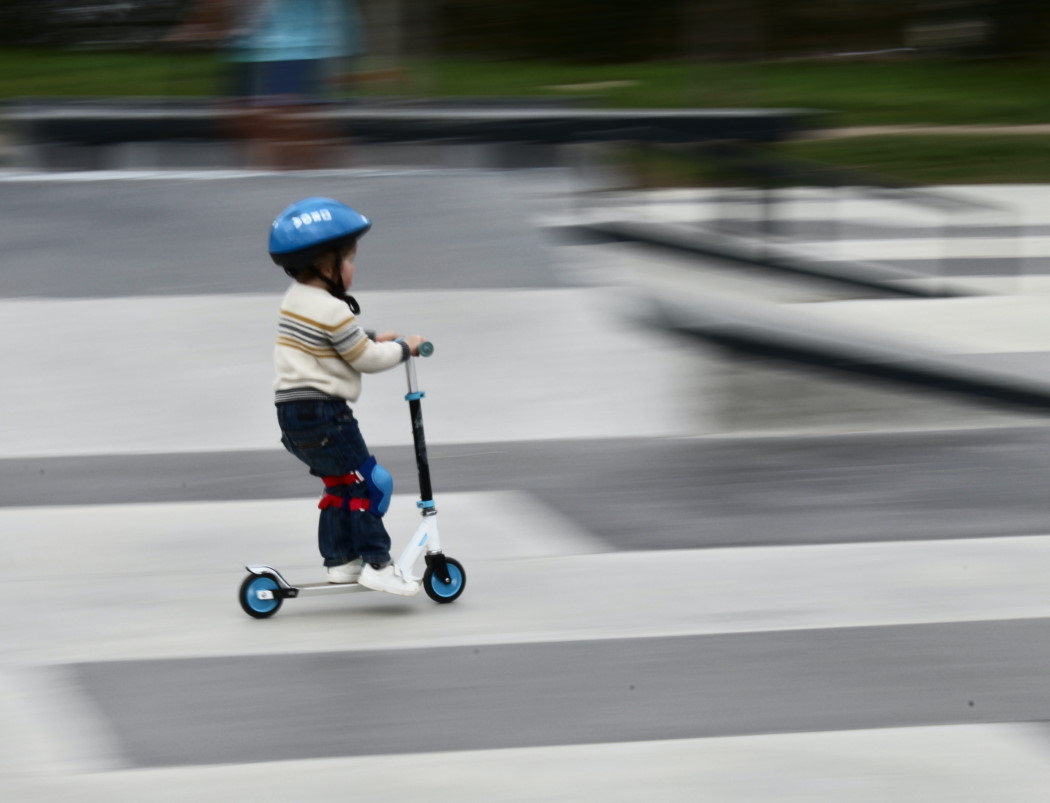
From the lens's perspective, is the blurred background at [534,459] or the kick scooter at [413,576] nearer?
the blurred background at [534,459]

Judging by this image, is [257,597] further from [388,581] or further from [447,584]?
[447,584]

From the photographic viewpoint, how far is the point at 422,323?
9.28 m

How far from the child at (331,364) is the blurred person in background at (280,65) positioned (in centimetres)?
679

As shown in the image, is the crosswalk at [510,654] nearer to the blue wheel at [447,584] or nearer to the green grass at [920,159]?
the blue wheel at [447,584]

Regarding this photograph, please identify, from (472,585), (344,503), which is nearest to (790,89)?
(472,585)

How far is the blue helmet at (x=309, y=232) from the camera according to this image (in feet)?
15.9

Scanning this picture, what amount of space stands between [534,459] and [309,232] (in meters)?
2.52

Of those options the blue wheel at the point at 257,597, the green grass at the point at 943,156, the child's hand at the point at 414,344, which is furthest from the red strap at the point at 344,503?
the green grass at the point at 943,156

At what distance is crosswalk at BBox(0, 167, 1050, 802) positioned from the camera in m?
4.02

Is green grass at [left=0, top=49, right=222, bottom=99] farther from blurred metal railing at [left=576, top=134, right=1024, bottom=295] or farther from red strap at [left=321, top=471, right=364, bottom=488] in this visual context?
red strap at [left=321, top=471, right=364, bottom=488]

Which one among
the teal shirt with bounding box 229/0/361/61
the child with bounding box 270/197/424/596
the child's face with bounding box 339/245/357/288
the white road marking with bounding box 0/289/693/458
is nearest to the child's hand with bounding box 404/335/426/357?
the child with bounding box 270/197/424/596

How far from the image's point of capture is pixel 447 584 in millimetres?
5254

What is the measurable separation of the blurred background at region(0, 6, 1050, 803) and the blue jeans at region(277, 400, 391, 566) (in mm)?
239

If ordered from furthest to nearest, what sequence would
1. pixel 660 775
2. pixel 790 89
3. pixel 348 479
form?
pixel 790 89 → pixel 348 479 → pixel 660 775
